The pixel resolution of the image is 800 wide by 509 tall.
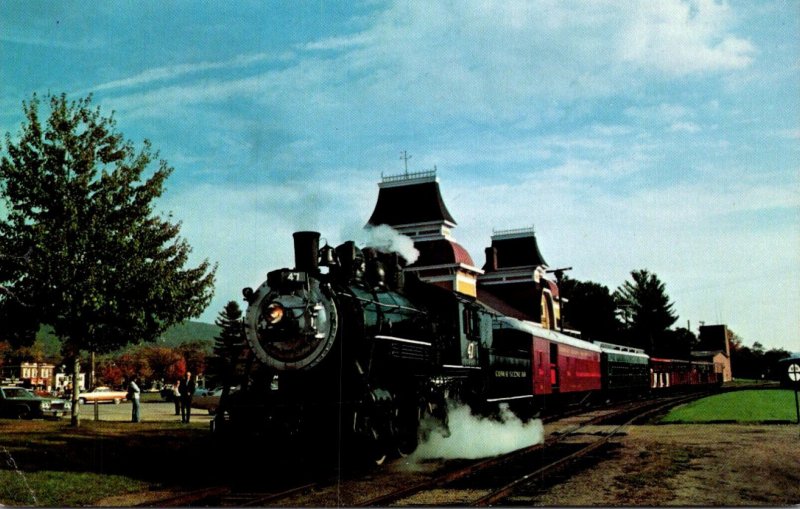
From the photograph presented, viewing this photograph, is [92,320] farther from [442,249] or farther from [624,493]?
[442,249]

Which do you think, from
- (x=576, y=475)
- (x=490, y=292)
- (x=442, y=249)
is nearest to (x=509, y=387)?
(x=576, y=475)

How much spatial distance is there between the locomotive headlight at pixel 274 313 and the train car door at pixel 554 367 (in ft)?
57.2

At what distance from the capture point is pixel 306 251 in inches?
518

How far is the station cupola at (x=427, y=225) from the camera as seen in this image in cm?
5650

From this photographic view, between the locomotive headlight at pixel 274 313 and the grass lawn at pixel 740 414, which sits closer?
the locomotive headlight at pixel 274 313

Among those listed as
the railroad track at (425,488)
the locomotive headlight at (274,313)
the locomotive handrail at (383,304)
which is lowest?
the railroad track at (425,488)

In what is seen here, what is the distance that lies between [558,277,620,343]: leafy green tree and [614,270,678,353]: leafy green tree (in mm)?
3874

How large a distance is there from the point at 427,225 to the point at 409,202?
4.69m

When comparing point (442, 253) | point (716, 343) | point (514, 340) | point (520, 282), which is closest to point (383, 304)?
point (514, 340)

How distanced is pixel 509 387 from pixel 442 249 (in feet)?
120

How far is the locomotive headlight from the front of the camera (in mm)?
12461

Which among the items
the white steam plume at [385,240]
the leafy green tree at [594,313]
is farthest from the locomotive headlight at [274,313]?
the leafy green tree at [594,313]

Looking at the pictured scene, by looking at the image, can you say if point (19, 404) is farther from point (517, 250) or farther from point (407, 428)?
point (517, 250)

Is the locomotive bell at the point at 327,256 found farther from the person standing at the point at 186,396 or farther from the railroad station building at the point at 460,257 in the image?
the railroad station building at the point at 460,257
